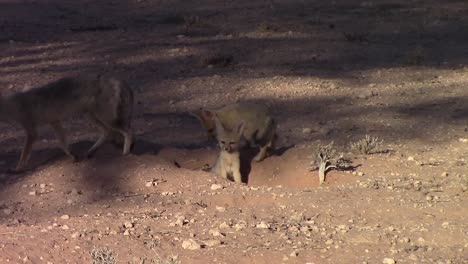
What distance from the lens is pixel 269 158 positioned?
415 inches

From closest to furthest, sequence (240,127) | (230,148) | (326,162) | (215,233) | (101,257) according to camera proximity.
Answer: (101,257)
(215,233)
(326,162)
(230,148)
(240,127)

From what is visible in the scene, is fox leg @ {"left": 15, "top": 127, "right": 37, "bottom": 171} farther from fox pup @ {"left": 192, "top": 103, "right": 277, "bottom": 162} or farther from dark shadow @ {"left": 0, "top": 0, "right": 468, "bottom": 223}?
fox pup @ {"left": 192, "top": 103, "right": 277, "bottom": 162}

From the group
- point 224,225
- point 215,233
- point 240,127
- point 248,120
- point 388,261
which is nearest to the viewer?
point 388,261

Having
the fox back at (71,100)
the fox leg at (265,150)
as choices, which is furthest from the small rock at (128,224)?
the fox leg at (265,150)

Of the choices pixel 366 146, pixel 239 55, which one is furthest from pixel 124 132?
Answer: pixel 239 55

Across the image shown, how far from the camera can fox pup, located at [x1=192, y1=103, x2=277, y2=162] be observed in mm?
10234

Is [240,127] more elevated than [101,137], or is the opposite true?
[240,127]

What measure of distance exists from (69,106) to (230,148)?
1981 mm

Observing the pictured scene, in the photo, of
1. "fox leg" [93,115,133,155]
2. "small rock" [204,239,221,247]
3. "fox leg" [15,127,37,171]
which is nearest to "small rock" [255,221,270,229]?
"small rock" [204,239,221,247]

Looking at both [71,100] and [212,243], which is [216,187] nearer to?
[212,243]

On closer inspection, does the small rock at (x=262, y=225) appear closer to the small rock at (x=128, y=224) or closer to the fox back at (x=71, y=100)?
the small rock at (x=128, y=224)

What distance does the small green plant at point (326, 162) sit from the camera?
9.45m

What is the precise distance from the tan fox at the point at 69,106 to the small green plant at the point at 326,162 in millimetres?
2360

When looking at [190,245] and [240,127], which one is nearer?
[190,245]
